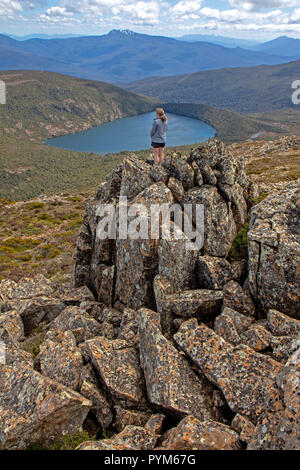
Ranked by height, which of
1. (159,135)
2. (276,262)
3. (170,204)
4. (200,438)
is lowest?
(200,438)

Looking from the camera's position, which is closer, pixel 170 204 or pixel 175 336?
pixel 175 336

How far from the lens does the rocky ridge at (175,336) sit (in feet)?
29.4

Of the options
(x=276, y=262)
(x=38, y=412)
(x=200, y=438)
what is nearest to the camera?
(x=200, y=438)

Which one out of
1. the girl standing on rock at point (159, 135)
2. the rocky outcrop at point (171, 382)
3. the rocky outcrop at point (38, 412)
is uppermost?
the girl standing on rock at point (159, 135)

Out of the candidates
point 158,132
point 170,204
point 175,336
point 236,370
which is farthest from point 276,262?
point 158,132

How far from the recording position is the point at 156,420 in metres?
9.58

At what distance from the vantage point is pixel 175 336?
1153cm

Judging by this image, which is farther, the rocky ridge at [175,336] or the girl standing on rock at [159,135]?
the girl standing on rock at [159,135]

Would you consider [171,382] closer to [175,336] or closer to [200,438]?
[175,336]

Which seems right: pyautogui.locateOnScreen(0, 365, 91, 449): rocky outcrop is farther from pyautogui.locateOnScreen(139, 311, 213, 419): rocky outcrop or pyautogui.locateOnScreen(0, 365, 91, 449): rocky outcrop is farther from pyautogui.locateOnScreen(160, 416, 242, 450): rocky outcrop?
pyautogui.locateOnScreen(160, 416, 242, 450): rocky outcrop

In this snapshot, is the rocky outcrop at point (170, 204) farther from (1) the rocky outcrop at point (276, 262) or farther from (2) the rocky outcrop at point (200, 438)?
(2) the rocky outcrop at point (200, 438)

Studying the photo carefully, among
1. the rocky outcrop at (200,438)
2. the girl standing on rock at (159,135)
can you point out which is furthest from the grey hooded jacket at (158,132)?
the rocky outcrop at (200,438)

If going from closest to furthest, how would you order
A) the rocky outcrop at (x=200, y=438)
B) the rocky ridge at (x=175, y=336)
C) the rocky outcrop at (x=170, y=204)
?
1. the rocky outcrop at (x=200, y=438)
2. the rocky ridge at (x=175, y=336)
3. the rocky outcrop at (x=170, y=204)
